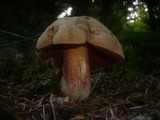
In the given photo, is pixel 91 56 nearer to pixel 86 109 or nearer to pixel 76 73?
pixel 76 73

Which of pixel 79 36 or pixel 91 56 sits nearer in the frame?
pixel 79 36

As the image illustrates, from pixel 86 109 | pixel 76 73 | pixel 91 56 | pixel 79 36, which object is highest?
pixel 79 36

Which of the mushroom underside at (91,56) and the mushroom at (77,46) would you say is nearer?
the mushroom at (77,46)

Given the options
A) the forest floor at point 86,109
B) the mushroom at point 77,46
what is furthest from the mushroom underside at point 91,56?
the forest floor at point 86,109

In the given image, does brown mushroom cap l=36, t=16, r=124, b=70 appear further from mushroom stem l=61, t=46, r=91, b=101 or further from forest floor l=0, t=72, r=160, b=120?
forest floor l=0, t=72, r=160, b=120

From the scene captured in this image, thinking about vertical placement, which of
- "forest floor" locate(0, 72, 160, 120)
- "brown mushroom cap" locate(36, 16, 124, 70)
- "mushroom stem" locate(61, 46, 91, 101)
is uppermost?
"brown mushroom cap" locate(36, 16, 124, 70)

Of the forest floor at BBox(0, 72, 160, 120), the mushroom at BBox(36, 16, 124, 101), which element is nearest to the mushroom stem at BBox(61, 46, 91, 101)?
the mushroom at BBox(36, 16, 124, 101)

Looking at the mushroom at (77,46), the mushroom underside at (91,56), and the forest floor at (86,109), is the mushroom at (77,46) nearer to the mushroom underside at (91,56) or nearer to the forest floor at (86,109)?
the mushroom underside at (91,56)

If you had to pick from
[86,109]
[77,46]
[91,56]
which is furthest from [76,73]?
[86,109]
